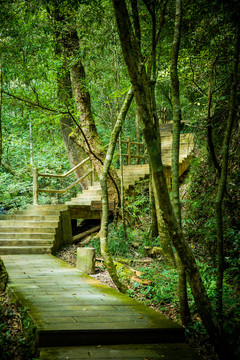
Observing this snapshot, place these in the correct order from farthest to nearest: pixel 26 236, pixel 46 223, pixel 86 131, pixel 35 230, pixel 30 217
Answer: pixel 86 131
pixel 30 217
pixel 46 223
pixel 35 230
pixel 26 236

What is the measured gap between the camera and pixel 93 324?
308 centimetres

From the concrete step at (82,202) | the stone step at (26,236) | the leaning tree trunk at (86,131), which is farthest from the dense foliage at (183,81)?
the stone step at (26,236)

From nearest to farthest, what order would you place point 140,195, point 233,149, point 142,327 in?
1. point 142,327
2. point 233,149
3. point 140,195

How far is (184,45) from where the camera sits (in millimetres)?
7156

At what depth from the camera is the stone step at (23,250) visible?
7934 mm

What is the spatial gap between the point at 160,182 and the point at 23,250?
20.1ft

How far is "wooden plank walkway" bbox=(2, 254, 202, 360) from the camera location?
2797 mm

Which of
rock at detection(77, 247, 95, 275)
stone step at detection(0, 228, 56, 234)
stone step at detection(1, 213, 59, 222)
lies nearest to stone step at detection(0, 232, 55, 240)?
stone step at detection(0, 228, 56, 234)

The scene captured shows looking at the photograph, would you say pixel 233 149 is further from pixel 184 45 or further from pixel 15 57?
pixel 15 57

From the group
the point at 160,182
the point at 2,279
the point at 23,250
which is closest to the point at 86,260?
the point at 2,279

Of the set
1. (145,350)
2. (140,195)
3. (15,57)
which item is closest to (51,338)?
(145,350)

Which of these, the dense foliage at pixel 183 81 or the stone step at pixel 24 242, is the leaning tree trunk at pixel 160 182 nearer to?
the dense foliage at pixel 183 81

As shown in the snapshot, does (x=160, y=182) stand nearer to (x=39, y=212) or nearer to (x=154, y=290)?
(x=154, y=290)

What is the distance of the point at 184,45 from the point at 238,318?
19.9ft
